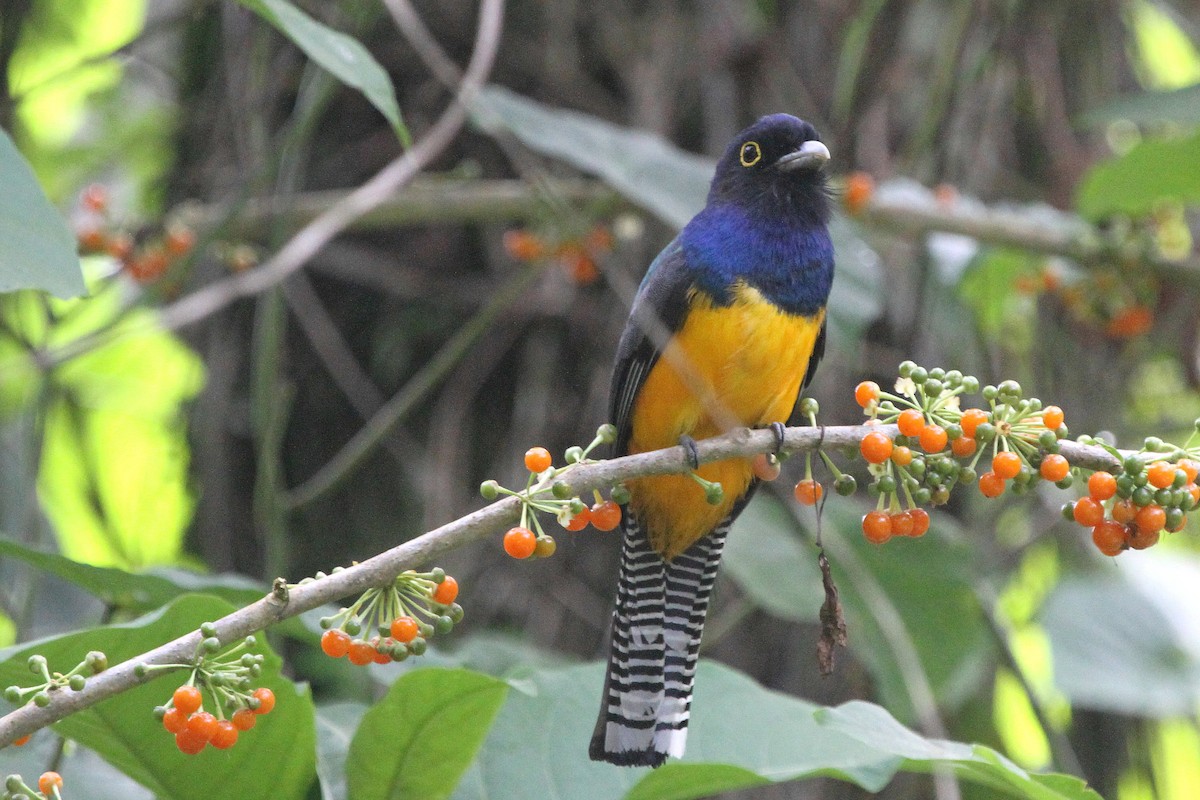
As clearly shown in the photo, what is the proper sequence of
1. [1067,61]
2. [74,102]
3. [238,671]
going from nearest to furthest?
[238,671] → [1067,61] → [74,102]

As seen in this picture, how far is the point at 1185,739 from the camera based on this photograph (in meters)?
4.77

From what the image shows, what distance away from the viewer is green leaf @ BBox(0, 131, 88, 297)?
190 centimetres

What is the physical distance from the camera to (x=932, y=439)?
1993 mm

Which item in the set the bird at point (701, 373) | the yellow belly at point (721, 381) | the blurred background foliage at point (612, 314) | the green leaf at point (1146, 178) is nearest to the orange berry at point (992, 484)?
the bird at point (701, 373)

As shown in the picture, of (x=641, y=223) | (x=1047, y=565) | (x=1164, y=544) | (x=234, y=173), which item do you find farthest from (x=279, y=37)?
(x=1164, y=544)

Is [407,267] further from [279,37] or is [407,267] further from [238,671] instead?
[238,671]

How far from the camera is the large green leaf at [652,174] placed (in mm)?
3775

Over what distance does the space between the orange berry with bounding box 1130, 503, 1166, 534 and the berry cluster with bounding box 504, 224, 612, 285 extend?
2135 mm

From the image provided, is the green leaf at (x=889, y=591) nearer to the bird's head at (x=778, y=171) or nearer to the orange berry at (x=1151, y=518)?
the bird's head at (x=778, y=171)

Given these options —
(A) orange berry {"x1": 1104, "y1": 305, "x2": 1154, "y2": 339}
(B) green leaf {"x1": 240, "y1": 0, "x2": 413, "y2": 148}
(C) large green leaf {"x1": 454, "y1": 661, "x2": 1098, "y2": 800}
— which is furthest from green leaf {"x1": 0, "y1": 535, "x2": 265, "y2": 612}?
(A) orange berry {"x1": 1104, "y1": 305, "x2": 1154, "y2": 339}

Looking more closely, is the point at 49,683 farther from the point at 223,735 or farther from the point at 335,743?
the point at 335,743

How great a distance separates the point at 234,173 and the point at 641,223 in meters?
1.48

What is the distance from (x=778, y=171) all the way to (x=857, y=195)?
31.0 inches

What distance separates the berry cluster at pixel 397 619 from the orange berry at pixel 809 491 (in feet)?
2.23
